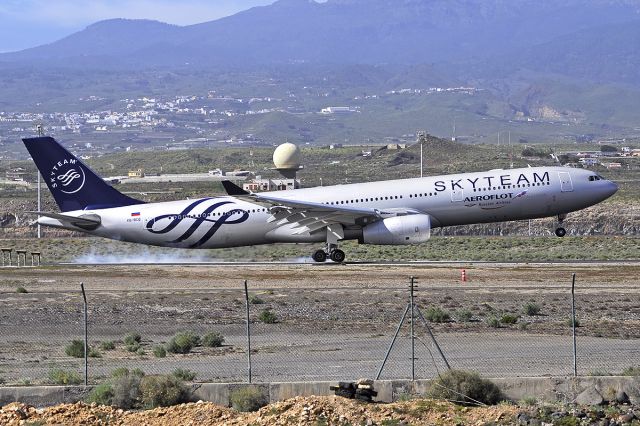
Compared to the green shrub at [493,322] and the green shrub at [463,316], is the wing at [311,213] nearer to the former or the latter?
the green shrub at [463,316]

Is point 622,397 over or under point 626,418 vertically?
over

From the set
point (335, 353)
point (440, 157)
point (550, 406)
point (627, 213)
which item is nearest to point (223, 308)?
point (335, 353)

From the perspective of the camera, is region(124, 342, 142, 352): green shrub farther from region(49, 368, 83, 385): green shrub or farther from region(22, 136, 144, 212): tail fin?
region(22, 136, 144, 212): tail fin

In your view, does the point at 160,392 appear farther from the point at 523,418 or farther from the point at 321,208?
the point at 321,208

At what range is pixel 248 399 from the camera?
23031 mm

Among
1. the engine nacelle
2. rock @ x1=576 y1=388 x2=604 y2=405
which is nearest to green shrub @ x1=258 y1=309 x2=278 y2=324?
rock @ x1=576 y1=388 x2=604 y2=405

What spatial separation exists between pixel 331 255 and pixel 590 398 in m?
31.1

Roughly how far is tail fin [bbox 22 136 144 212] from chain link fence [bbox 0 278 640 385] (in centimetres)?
1195

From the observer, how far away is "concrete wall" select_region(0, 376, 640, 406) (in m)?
23.5

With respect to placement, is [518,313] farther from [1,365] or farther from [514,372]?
[1,365]

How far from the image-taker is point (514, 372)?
25984 millimetres

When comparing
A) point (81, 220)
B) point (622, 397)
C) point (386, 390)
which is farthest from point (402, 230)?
point (622, 397)

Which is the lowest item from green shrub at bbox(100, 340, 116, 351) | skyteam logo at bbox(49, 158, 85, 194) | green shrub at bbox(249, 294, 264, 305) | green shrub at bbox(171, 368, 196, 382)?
green shrub at bbox(171, 368, 196, 382)

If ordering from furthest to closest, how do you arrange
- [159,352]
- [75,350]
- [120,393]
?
[75,350]
[159,352]
[120,393]
